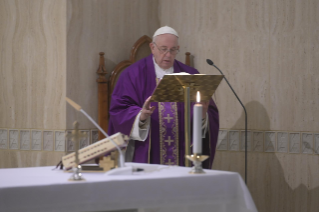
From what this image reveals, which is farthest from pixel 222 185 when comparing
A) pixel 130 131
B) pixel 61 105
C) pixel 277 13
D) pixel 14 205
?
pixel 277 13

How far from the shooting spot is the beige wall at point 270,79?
5.22m

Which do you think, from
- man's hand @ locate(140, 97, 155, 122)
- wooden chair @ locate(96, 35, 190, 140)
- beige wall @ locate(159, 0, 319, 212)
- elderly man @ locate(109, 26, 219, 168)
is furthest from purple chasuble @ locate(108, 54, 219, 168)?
beige wall @ locate(159, 0, 319, 212)

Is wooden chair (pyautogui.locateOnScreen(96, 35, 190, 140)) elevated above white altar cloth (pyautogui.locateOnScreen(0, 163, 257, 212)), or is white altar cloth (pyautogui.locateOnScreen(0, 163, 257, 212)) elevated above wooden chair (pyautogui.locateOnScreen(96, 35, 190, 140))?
wooden chair (pyautogui.locateOnScreen(96, 35, 190, 140))

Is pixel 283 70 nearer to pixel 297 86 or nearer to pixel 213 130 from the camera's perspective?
pixel 297 86

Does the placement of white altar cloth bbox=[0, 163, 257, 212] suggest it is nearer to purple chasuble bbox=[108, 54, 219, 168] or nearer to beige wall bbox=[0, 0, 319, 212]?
purple chasuble bbox=[108, 54, 219, 168]

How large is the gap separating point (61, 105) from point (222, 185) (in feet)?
9.38

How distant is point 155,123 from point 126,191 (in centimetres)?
241

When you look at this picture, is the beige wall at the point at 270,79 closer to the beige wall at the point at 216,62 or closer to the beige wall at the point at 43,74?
the beige wall at the point at 216,62

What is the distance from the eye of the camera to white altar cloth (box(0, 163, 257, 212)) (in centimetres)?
206

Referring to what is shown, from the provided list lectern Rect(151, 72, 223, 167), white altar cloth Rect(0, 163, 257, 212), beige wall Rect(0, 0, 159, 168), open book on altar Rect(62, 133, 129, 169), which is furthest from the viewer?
beige wall Rect(0, 0, 159, 168)

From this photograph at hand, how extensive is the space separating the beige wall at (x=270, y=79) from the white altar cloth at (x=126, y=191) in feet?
10.0

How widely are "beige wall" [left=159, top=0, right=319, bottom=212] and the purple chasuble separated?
1.06 metres

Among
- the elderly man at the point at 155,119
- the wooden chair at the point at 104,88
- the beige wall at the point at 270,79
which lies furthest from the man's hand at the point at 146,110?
the beige wall at the point at 270,79

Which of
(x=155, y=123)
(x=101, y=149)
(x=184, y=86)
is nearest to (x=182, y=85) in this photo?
(x=184, y=86)
